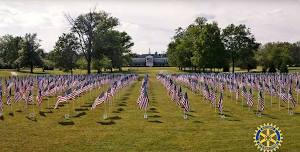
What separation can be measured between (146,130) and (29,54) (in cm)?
9322

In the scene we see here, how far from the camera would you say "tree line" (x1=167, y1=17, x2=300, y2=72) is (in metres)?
94.5

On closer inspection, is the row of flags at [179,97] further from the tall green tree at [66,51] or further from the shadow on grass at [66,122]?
the tall green tree at [66,51]

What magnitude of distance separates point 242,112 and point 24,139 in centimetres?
1705

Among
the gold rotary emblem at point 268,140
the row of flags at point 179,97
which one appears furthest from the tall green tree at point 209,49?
the gold rotary emblem at point 268,140

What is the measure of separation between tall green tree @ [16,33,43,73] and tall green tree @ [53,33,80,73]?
17.8m

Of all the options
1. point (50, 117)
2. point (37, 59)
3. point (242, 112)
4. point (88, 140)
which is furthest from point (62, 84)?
point (37, 59)

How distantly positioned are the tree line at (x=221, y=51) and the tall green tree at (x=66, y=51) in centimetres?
2836

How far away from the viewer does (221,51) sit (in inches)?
3750

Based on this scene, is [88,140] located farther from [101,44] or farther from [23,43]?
[23,43]

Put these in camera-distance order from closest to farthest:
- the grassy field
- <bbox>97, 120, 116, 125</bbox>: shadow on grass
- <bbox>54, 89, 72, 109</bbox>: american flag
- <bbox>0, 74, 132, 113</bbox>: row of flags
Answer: the grassy field
<bbox>97, 120, 116, 125</bbox>: shadow on grass
<bbox>54, 89, 72, 109</bbox>: american flag
<bbox>0, 74, 132, 113</bbox>: row of flags

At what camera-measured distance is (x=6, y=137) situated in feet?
72.5

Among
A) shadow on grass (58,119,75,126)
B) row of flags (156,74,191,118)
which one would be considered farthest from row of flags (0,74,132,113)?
row of flags (156,74,191,118)

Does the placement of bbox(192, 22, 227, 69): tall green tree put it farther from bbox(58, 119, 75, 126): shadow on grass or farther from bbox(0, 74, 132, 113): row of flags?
bbox(58, 119, 75, 126): shadow on grass

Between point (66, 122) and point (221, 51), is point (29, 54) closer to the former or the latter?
point (221, 51)
